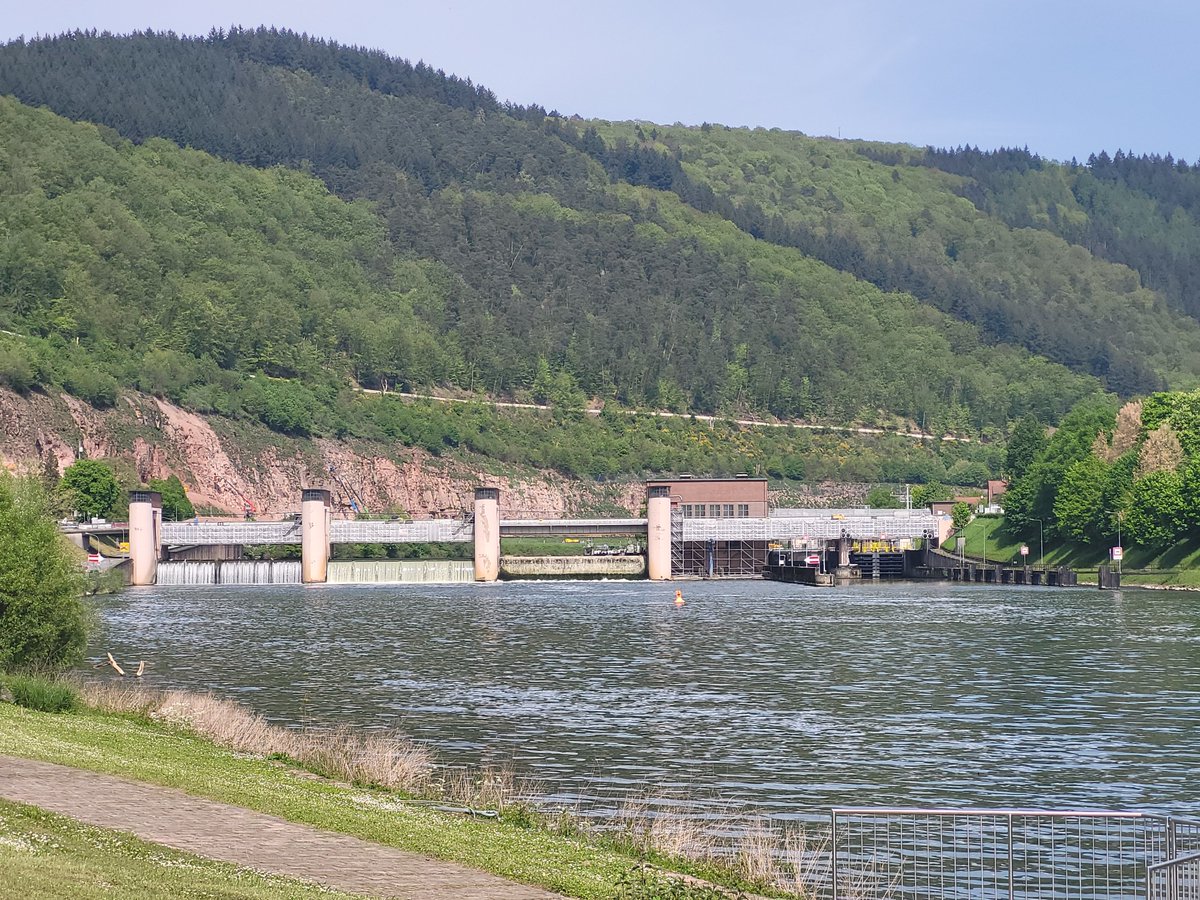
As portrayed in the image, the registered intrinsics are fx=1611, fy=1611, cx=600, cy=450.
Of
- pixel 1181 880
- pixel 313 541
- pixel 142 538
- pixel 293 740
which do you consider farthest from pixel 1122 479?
pixel 1181 880

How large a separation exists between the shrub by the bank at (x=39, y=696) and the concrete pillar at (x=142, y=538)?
11127 cm

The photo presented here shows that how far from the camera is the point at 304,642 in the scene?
3282 inches

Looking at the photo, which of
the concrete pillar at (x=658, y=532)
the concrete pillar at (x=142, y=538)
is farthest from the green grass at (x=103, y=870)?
the concrete pillar at (x=658, y=532)

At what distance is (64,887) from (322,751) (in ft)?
61.7

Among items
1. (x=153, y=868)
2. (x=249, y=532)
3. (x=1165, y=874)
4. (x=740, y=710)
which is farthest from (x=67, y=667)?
(x=249, y=532)

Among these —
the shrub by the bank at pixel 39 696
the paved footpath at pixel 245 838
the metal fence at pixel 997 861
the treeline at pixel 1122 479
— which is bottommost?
the metal fence at pixel 997 861

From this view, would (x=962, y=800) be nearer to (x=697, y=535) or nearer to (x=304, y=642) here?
(x=304, y=642)

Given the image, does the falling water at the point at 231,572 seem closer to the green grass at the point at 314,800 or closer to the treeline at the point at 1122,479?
the treeline at the point at 1122,479

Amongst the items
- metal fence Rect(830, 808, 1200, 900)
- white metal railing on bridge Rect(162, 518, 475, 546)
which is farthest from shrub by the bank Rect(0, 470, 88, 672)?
white metal railing on bridge Rect(162, 518, 475, 546)

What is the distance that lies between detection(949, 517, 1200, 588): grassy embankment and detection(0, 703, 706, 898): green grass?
103 metres

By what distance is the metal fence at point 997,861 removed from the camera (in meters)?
26.4

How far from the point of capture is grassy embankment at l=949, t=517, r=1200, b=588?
418ft

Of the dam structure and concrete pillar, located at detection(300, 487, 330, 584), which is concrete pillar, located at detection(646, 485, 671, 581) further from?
concrete pillar, located at detection(300, 487, 330, 584)

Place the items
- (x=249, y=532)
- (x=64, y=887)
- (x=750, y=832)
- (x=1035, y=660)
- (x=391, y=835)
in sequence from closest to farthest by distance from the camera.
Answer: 1. (x=64, y=887)
2. (x=391, y=835)
3. (x=750, y=832)
4. (x=1035, y=660)
5. (x=249, y=532)
